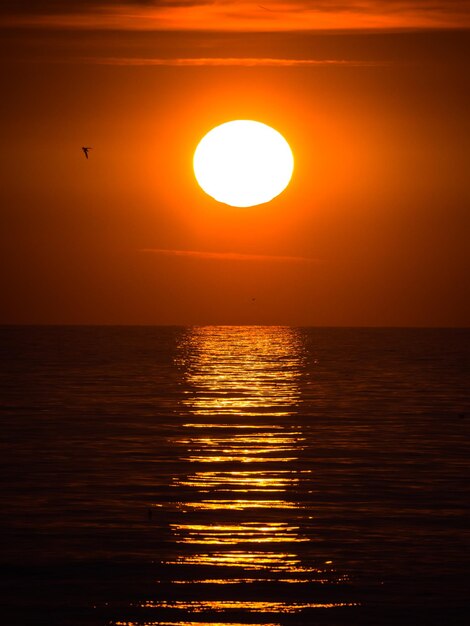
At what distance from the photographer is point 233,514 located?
94.5ft

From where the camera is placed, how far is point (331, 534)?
2689 cm

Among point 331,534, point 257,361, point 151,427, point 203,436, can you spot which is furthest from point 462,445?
point 257,361

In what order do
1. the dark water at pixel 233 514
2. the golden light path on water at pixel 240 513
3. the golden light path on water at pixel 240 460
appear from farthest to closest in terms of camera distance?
the golden light path on water at pixel 240 460 → the golden light path on water at pixel 240 513 → the dark water at pixel 233 514

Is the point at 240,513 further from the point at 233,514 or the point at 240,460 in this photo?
the point at 240,460

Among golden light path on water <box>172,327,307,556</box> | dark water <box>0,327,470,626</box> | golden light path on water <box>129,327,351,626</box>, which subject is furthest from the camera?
golden light path on water <box>172,327,307,556</box>

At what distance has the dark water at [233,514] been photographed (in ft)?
70.5

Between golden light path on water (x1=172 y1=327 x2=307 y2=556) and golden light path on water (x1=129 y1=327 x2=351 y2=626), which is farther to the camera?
golden light path on water (x1=172 y1=327 x2=307 y2=556)

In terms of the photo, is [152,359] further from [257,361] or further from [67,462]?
[67,462]

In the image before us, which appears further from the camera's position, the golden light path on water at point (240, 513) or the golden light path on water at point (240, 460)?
the golden light path on water at point (240, 460)

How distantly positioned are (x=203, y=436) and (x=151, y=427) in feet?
13.1

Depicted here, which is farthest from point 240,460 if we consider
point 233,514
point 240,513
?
point 233,514

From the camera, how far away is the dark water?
21.5 m

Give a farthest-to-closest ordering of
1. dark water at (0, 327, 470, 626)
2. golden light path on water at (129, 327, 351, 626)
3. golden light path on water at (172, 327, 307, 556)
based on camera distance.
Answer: golden light path on water at (172, 327, 307, 556), golden light path on water at (129, 327, 351, 626), dark water at (0, 327, 470, 626)

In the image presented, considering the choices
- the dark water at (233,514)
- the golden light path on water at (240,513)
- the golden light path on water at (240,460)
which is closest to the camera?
the dark water at (233,514)
